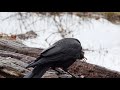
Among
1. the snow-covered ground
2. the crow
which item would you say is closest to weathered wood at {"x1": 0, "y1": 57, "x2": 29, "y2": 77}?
the crow

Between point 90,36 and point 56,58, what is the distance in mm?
650

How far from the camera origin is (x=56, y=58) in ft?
12.9

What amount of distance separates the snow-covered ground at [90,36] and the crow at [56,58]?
336 mm

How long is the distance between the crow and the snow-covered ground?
1.10ft

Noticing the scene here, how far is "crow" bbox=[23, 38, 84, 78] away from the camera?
12.8 feet

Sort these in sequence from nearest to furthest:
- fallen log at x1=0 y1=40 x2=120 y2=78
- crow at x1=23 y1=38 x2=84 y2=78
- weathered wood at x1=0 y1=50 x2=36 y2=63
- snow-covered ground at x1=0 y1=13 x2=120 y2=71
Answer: crow at x1=23 y1=38 x2=84 y2=78
fallen log at x1=0 y1=40 x2=120 y2=78
weathered wood at x1=0 y1=50 x2=36 y2=63
snow-covered ground at x1=0 y1=13 x2=120 y2=71

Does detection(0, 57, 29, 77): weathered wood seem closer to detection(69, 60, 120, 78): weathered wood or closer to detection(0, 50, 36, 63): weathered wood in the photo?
detection(0, 50, 36, 63): weathered wood

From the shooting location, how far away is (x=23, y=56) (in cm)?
420

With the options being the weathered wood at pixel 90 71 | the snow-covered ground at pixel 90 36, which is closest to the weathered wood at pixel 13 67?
the snow-covered ground at pixel 90 36

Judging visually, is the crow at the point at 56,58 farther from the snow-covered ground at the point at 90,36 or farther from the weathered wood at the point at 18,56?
the snow-covered ground at the point at 90,36

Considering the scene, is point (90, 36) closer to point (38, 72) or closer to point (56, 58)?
point (56, 58)
